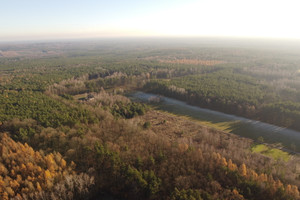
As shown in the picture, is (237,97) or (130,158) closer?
(130,158)

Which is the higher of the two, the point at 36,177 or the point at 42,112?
the point at 42,112

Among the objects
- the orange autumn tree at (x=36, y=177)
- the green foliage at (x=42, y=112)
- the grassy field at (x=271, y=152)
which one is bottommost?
the grassy field at (x=271, y=152)

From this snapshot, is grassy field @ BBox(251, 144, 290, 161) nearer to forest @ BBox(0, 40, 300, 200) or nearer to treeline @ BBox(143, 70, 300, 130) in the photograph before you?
forest @ BBox(0, 40, 300, 200)

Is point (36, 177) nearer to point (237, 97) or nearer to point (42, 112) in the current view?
point (42, 112)

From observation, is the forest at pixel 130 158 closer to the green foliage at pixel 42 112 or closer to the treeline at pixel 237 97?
the green foliage at pixel 42 112

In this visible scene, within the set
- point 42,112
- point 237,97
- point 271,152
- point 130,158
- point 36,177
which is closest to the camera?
point 36,177

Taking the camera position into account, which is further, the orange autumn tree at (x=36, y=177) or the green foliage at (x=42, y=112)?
the green foliage at (x=42, y=112)

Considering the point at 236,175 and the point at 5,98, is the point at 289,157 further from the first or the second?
the point at 5,98

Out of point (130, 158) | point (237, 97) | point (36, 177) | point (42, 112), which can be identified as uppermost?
point (42, 112)

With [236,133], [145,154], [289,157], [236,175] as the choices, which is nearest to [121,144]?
[145,154]

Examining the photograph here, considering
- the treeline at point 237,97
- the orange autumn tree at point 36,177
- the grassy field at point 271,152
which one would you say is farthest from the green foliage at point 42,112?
the treeline at point 237,97

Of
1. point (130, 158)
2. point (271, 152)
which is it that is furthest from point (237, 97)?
point (130, 158)
